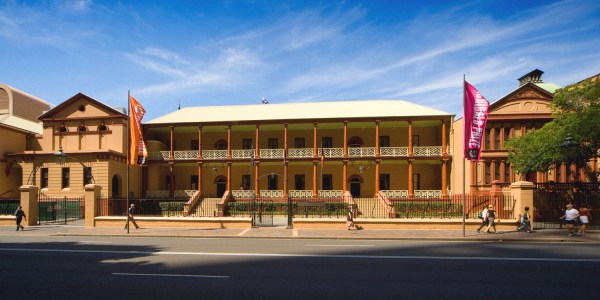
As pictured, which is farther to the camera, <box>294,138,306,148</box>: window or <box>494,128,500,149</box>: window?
<box>294,138,306,148</box>: window

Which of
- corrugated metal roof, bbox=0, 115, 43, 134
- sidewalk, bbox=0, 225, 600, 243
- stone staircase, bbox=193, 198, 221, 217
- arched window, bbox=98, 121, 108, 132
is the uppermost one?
corrugated metal roof, bbox=0, 115, 43, 134

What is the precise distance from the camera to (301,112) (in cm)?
3544

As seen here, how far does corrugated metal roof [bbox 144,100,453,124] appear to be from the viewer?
33372mm

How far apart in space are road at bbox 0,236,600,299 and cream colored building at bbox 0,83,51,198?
71.6 feet

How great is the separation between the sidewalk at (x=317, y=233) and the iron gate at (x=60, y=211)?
124 inches

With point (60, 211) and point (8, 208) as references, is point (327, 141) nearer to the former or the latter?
point (60, 211)

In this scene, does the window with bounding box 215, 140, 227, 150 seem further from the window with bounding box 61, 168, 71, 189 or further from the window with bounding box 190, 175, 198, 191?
the window with bounding box 61, 168, 71, 189

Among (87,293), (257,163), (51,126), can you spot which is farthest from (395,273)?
(51,126)

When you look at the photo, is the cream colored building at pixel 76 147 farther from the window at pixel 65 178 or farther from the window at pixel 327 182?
the window at pixel 327 182

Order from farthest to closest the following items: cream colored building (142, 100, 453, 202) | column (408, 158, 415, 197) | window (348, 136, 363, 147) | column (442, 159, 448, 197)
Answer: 1. window (348, 136, 363, 147)
2. cream colored building (142, 100, 453, 202)
3. column (408, 158, 415, 197)
4. column (442, 159, 448, 197)

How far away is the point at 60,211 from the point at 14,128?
1311cm

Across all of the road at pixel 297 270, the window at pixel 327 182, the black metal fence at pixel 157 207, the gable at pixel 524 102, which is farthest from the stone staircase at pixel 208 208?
the gable at pixel 524 102

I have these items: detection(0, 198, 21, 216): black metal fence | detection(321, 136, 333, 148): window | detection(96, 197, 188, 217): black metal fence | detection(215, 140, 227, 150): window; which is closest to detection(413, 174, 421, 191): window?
detection(321, 136, 333, 148): window

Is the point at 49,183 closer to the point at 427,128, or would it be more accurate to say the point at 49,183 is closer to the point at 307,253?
the point at 307,253
